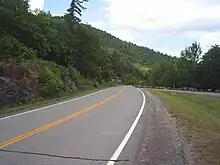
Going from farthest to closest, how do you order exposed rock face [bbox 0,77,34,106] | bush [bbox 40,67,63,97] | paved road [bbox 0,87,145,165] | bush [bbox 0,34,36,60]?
1. bush [bbox 40,67,63,97]
2. bush [bbox 0,34,36,60]
3. exposed rock face [bbox 0,77,34,106]
4. paved road [bbox 0,87,145,165]

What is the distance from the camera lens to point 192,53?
132 meters

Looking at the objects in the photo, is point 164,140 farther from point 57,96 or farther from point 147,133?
point 57,96

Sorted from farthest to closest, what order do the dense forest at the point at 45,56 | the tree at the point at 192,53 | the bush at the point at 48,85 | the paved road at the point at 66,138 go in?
the tree at the point at 192,53 < the bush at the point at 48,85 < the dense forest at the point at 45,56 < the paved road at the point at 66,138

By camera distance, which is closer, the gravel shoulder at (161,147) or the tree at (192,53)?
the gravel shoulder at (161,147)

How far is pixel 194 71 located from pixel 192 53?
26.8m

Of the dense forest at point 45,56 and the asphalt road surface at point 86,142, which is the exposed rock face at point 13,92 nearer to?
the dense forest at point 45,56

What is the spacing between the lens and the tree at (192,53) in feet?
433

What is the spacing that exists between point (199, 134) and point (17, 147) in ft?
22.2

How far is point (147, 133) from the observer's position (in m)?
13.4

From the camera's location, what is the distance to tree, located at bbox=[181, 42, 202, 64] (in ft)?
433

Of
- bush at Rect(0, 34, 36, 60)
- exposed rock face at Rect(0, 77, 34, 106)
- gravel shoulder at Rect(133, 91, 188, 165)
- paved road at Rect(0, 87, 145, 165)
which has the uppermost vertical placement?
bush at Rect(0, 34, 36, 60)

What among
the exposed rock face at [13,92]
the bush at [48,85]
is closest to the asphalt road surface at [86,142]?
the exposed rock face at [13,92]

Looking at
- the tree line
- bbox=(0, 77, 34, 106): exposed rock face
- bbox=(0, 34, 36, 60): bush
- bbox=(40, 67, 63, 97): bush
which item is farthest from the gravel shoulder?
the tree line

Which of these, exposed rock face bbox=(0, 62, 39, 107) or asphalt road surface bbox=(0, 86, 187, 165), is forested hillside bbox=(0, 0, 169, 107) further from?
asphalt road surface bbox=(0, 86, 187, 165)
